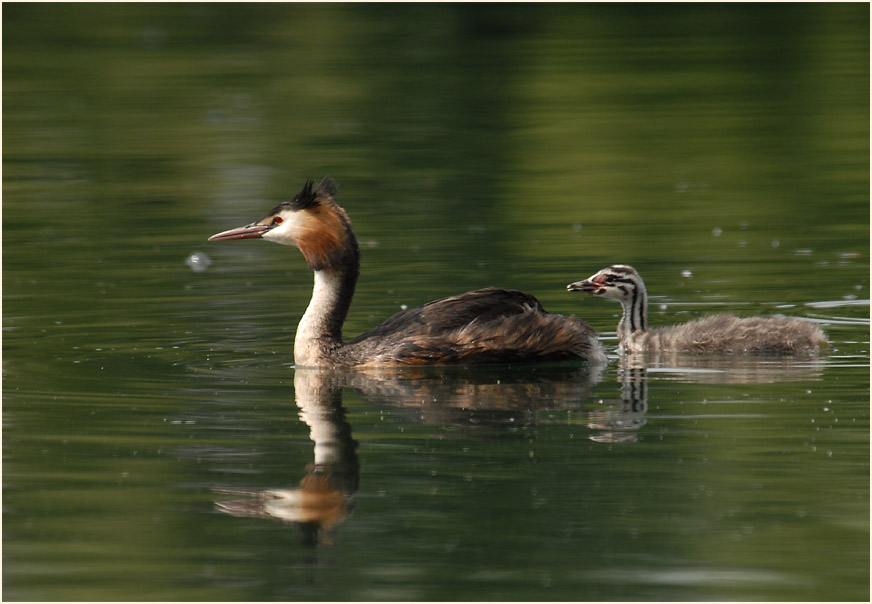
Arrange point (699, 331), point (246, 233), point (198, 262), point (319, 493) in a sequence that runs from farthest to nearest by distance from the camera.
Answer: point (198, 262), point (246, 233), point (699, 331), point (319, 493)

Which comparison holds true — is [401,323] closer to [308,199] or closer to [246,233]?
[308,199]

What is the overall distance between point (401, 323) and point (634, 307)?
5.42ft

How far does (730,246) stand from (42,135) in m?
12.2

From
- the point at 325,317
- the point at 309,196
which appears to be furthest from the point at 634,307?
the point at 309,196

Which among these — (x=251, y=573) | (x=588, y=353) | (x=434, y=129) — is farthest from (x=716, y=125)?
(x=251, y=573)

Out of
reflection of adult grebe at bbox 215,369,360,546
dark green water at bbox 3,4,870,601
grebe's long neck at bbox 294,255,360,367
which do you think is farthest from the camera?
grebe's long neck at bbox 294,255,360,367

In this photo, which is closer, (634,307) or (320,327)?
(320,327)

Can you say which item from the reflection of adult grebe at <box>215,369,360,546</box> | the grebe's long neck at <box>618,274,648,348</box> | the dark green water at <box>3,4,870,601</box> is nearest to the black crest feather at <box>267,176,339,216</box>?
the dark green water at <box>3,4,870,601</box>

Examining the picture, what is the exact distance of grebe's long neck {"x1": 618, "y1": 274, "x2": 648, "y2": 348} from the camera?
1152 centimetres

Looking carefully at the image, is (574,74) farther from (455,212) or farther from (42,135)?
(455,212)

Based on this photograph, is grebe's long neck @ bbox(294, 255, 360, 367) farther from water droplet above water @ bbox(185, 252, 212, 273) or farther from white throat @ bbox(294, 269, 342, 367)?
water droplet above water @ bbox(185, 252, 212, 273)

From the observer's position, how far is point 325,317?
11141mm

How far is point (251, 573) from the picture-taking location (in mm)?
6910

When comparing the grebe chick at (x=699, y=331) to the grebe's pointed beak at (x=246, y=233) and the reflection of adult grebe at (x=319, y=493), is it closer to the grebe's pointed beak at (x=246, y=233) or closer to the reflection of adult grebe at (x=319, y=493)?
the grebe's pointed beak at (x=246, y=233)
